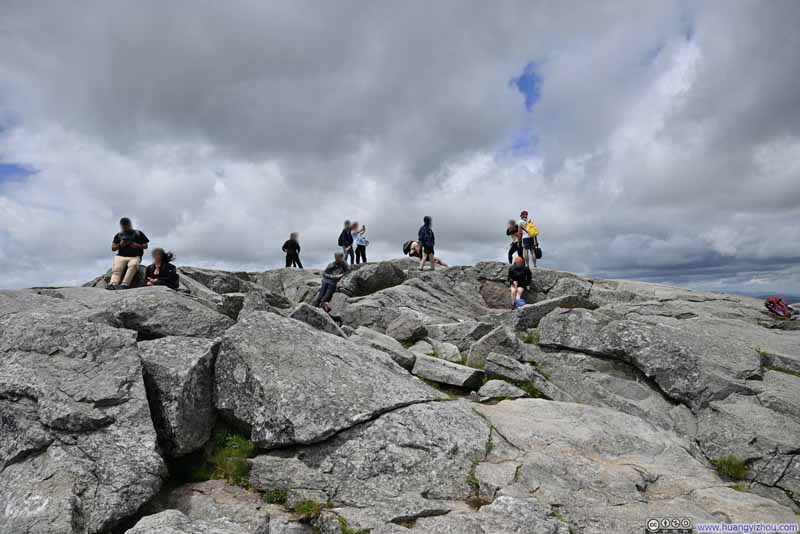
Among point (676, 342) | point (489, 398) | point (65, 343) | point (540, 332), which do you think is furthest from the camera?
point (540, 332)

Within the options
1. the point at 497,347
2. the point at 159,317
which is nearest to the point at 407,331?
the point at 497,347

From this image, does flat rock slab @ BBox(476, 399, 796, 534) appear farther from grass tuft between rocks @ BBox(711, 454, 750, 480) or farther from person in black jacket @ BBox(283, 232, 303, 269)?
person in black jacket @ BBox(283, 232, 303, 269)

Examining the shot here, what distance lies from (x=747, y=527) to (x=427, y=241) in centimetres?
3126

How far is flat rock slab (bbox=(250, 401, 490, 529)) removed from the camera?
923cm

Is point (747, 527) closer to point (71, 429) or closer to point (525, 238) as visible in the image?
point (71, 429)

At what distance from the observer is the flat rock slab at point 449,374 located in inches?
627

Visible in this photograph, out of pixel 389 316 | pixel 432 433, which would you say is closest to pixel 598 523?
pixel 432 433

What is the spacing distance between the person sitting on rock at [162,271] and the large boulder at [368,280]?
15.2 metres

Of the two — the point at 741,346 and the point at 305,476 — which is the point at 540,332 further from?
the point at 305,476

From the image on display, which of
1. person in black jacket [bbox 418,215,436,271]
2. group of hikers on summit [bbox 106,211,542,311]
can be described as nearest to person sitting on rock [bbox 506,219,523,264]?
group of hikers on summit [bbox 106,211,542,311]

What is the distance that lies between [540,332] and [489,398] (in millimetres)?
5872

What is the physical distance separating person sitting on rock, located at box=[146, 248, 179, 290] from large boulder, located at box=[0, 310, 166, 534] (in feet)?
39.0

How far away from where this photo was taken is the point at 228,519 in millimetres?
8812

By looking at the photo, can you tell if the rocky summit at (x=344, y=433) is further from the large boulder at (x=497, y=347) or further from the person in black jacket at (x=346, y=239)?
the person in black jacket at (x=346, y=239)
